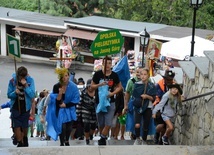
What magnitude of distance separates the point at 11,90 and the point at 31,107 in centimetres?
47

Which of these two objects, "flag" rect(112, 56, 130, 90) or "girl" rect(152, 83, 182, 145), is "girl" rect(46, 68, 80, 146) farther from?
"flag" rect(112, 56, 130, 90)

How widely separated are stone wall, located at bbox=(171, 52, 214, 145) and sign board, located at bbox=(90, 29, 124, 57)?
1405mm

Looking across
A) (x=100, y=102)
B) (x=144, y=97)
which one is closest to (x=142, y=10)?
(x=144, y=97)

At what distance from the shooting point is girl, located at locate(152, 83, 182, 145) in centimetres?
849

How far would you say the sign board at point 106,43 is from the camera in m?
8.66

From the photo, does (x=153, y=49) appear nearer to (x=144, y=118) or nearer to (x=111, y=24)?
(x=144, y=118)

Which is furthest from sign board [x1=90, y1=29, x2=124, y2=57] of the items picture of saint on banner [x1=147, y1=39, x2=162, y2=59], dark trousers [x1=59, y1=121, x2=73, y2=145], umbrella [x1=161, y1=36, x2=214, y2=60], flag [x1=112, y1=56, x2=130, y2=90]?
umbrella [x1=161, y1=36, x2=214, y2=60]

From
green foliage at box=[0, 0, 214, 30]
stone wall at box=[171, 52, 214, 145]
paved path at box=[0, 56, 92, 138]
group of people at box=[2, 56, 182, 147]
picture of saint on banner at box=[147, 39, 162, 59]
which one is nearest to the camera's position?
stone wall at box=[171, 52, 214, 145]

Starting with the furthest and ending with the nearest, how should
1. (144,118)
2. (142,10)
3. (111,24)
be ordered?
(142,10), (111,24), (144,118)

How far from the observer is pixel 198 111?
8102mm

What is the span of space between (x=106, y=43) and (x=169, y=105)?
5.15 feet

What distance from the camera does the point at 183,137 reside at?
359 inches

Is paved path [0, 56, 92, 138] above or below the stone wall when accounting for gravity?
below

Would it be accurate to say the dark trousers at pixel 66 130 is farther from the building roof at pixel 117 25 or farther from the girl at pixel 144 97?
the building roof at pixel 117 25
